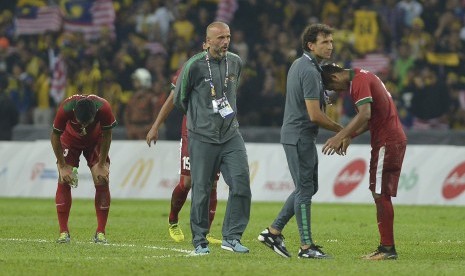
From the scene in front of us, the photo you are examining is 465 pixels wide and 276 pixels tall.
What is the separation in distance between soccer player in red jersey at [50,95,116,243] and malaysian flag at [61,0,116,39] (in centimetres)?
Answer: 1512

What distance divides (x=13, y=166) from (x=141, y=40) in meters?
5.34

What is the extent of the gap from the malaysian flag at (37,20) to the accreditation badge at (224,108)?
18.4m

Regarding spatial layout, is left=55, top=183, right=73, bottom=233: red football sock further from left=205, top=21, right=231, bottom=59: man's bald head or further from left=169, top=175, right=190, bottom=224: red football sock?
left=205, top=21, right=231, bottom=59: man's bald head

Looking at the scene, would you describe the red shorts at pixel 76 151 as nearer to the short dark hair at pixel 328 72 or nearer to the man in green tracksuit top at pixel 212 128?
the man in green tracksuit top at pixel 212 128

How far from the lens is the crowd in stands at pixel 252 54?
26.1 m

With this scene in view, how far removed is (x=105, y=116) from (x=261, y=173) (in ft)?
33.6

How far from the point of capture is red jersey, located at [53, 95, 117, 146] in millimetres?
14234

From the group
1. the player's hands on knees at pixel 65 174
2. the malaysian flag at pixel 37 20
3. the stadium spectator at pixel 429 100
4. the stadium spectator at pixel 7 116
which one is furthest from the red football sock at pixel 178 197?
the malaysian flag at pixel 37 20

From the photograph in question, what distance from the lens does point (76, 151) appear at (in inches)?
596

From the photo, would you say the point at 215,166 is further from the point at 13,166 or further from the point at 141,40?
the point at 141,40

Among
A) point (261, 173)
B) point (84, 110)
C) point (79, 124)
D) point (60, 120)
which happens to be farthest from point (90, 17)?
point (84, 110)

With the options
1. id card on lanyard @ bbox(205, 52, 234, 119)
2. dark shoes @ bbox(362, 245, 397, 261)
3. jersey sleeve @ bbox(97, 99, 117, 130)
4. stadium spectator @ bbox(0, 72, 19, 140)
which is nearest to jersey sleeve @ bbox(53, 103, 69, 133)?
jersey sleeve @ bbox(97, 99, 117, 130)

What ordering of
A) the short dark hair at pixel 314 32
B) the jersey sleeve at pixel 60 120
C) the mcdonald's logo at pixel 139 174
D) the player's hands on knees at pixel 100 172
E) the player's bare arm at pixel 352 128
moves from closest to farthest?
1. the player's bare arm at pixel 352 128
2. the short dark hair at pixel 314 32
3. the jersey sleeve at pixel 60 120
4. the player's hands on knees at pixel 100 172
5. the mcdonald's logo at pixel 139 174

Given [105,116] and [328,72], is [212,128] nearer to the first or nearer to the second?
[328,72]
